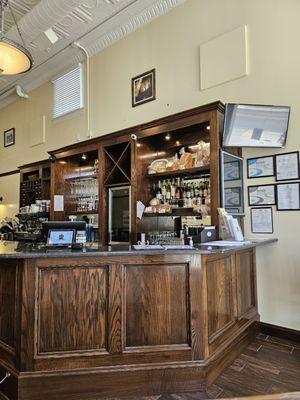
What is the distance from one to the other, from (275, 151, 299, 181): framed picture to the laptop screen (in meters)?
2.35

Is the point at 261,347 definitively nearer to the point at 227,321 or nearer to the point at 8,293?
the point at 227,321

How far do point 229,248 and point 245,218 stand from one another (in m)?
1.29

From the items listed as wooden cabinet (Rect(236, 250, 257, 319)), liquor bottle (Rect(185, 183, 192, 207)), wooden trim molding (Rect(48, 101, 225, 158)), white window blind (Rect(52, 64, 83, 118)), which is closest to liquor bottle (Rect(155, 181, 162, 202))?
liquor bottle (Rect(185, 183, 192, 207))

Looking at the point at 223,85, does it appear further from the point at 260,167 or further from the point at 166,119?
the point at 260,167

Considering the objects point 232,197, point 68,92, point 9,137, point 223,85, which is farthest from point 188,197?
point 9,137

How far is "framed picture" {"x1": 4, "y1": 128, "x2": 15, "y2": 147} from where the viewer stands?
309 inches

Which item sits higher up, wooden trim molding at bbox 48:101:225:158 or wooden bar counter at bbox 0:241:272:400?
wooden trim molding at bbox 48:101:225:158

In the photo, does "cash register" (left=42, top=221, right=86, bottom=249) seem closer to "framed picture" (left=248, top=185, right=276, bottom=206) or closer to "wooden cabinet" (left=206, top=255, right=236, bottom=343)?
"wooden cabinet" (left=206, top=255, right=236, bottom=343)

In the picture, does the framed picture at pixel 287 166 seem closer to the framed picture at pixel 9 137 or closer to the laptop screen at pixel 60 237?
the laptop screen at pixel 60 237

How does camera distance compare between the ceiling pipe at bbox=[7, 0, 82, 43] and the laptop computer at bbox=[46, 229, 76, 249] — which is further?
the ceiling pipe at bbox=[7, 0, 82, 43]

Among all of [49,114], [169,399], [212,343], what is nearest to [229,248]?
[212,343]

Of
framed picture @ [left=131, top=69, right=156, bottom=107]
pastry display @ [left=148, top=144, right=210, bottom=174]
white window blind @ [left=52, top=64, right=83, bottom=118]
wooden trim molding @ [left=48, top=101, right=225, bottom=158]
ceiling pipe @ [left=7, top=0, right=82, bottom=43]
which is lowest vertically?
pastry display @ [left=148, top=144, right=210, bottom=174]

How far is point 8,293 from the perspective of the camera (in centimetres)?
236

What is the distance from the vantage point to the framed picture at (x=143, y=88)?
4.71 meters
